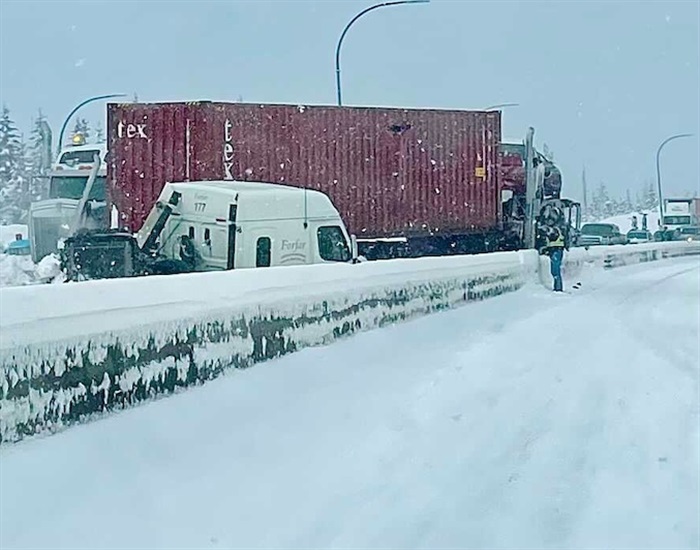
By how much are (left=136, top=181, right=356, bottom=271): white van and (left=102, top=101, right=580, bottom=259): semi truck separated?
4.17 meters

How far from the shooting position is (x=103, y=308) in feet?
20.7

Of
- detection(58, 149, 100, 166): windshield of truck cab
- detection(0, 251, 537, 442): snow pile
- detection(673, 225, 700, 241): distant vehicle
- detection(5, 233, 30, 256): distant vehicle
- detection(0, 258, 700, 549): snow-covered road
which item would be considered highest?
detection(58, 149, 100, 166): windshield of truck cab

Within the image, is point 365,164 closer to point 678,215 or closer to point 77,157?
point 77,157

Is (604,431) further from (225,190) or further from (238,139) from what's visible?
(238,139)

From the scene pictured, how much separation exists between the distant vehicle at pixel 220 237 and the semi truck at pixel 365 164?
374 centimetres

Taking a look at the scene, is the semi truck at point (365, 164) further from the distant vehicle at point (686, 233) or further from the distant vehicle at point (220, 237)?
the distant vehicle at point (686, 233)

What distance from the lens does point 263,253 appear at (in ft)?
47.7

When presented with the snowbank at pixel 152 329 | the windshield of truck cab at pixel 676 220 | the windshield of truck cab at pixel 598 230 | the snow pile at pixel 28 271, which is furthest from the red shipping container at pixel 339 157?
the windshield of truck cab at pixel 676 220

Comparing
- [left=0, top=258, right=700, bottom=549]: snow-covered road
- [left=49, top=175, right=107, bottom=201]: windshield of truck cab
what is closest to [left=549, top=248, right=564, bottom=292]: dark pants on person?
[left=49, top=175, right=107, bottom=201]: windshield of truck cab

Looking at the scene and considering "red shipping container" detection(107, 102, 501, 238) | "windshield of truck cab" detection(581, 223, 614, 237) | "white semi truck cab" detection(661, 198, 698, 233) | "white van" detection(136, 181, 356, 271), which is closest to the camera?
"white van" detection(136, 181, 356, 271)

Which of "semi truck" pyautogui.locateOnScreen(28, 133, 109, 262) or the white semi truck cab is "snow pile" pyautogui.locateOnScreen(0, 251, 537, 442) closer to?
"semi truck" pyautogui.locateOnScreen(28, 133, 109, 262)

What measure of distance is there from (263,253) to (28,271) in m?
7.49

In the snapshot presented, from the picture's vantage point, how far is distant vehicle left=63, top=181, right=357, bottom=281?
14414 mm

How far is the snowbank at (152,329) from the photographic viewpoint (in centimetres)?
556
